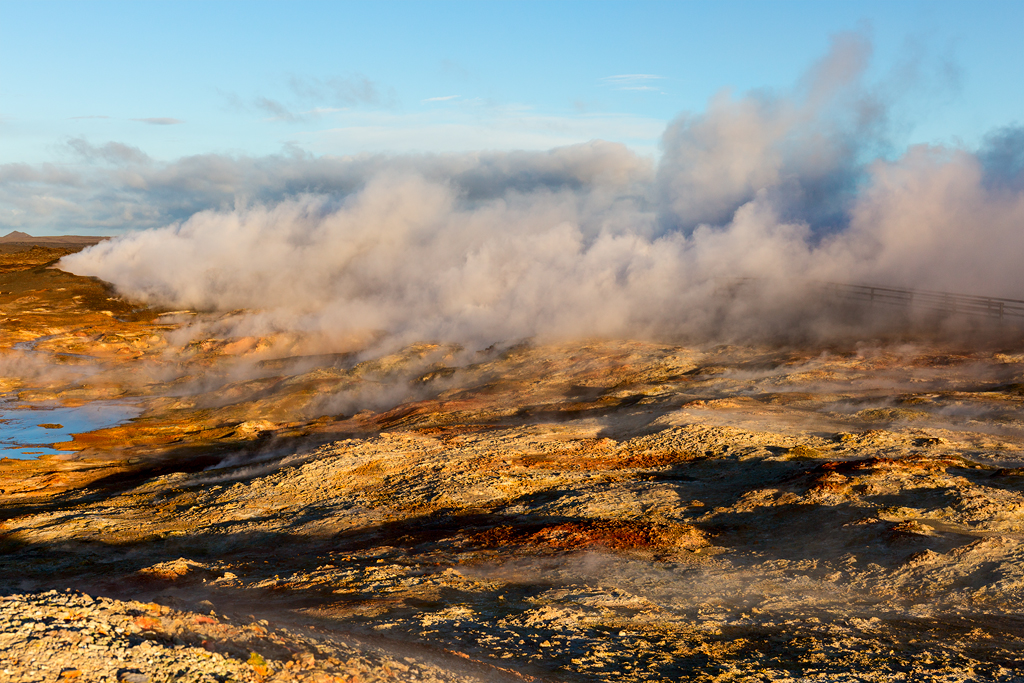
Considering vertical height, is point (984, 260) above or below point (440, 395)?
above

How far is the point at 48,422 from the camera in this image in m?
23.0

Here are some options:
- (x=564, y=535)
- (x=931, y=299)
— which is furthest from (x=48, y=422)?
(x=931, y=299)

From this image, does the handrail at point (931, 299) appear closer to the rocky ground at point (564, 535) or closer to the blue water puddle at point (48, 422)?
the rocky ground at point (564, 535)

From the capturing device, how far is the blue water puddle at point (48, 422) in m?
19.3

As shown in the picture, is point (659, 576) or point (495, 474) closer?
point (659, 576)

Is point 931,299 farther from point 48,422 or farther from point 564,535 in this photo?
point 48,422

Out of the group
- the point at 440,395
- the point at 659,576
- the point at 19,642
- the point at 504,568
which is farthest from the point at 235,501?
the point at 440,395

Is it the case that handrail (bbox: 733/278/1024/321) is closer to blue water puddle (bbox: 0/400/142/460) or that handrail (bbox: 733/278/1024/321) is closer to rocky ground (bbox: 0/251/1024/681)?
rocky ground (bbox: 0/251/1024/681)

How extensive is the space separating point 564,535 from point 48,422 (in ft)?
68.3

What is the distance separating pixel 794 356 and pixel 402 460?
13747mm

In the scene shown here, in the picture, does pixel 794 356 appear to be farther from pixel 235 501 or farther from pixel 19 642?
pixel 19 642

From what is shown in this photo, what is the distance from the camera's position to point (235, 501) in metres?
11.5

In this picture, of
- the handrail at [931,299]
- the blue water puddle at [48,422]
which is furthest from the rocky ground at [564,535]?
the handrail at [931,299]

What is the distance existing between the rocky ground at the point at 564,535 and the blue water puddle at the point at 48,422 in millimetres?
1308
